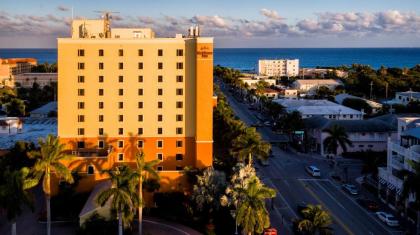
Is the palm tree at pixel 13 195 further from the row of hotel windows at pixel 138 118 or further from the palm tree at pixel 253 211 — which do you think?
the row of hotel windows at pixel 138 118

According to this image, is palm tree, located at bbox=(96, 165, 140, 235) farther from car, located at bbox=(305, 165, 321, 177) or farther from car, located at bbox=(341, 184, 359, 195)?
car, located at bbox=(305, 165, 321, 177)

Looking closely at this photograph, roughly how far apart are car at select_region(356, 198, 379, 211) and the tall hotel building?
1731cm

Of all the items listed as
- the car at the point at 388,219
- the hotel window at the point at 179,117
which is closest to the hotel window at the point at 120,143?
the hotel window at the point at 179,117

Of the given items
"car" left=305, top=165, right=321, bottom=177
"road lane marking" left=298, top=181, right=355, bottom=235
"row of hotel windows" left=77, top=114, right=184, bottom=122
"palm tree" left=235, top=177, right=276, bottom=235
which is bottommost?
"road lane marking" left=298, top=181, right=355, bottom=235

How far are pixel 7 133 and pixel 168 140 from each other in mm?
32834

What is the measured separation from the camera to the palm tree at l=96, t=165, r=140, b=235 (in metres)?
42.5

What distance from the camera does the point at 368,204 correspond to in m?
56.6

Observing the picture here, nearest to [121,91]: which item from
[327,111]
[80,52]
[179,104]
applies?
[80,52]

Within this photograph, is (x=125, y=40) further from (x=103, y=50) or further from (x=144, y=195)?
(x=144, y=195)

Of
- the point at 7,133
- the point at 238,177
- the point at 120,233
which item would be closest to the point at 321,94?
the point at 7,133

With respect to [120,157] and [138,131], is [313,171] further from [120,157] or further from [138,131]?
[120,157]

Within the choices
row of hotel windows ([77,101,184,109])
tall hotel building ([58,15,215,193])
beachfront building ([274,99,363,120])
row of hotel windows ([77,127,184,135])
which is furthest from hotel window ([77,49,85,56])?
beachfront building ([274,99,363,120])

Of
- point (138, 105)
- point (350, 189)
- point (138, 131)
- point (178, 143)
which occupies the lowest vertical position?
point (350, 189)

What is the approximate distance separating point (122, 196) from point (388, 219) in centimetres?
2617
